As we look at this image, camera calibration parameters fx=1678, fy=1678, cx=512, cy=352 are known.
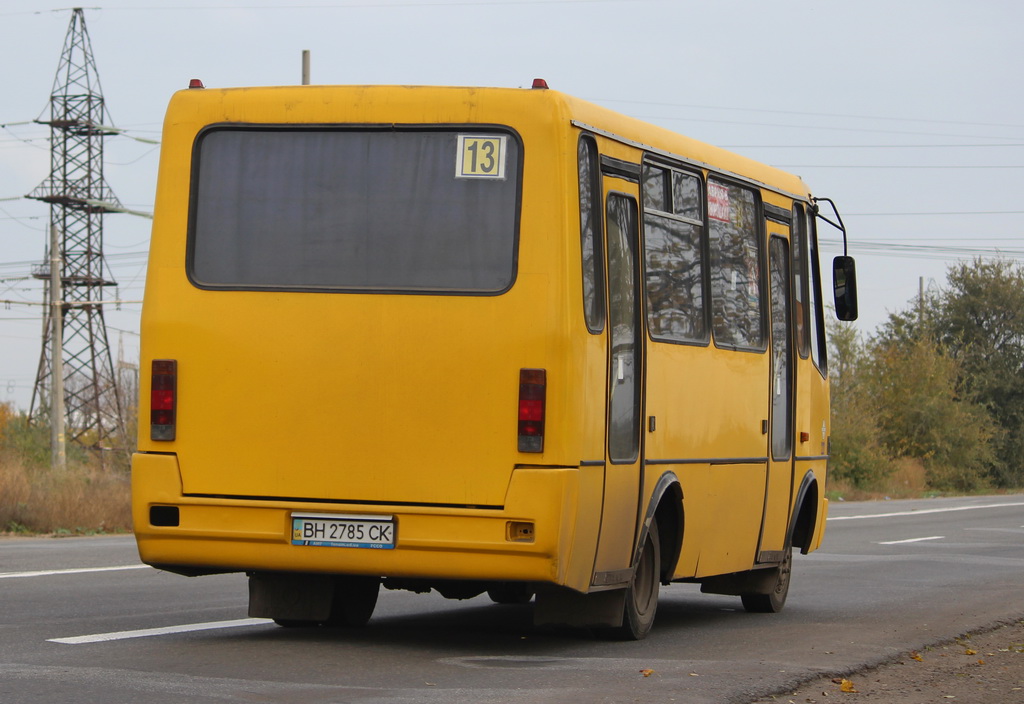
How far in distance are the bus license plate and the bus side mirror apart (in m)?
5.76

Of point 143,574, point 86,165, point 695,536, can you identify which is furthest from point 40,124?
point 695,536

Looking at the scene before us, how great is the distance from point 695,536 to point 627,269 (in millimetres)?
2075

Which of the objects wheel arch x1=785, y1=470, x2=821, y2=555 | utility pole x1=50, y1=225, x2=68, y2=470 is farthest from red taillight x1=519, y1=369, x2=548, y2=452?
utility pole x1=50, y1=225, x2=68, y2=470

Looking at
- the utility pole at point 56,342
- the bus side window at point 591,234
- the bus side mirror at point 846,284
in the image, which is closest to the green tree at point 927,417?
the utility pole at point 56,342

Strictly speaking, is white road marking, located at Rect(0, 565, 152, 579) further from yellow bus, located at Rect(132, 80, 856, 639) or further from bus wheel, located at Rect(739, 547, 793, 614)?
bus wheel, located at Rect(739, 547, 793, 614)

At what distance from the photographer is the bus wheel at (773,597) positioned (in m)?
12.8

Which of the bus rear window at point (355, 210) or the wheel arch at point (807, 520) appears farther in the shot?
the wheel arch at point (807, 520)

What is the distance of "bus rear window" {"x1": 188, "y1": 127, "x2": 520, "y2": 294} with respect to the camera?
29.3 feet

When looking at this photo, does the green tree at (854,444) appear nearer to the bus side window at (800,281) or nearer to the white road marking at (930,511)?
the white road marking at (930,511)

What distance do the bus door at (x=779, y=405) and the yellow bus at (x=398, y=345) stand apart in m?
2.71

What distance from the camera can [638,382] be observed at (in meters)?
9.75

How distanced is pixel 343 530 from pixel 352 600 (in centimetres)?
154

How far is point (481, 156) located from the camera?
902 cm

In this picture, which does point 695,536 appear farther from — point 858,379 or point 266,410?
point 858,379
